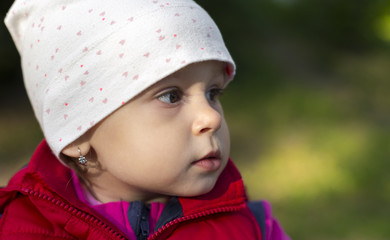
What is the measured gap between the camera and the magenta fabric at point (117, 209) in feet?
4.67

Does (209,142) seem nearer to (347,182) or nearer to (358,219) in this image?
(358,219)

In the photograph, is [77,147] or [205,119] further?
[77,147]

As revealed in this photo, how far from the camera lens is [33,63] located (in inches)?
58.9

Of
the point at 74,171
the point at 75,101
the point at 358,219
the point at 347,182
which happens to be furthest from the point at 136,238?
the point at 347,182

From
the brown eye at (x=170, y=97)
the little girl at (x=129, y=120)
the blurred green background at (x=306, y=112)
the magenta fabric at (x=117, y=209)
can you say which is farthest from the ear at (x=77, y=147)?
the blurred green background at (x=306, y=112)

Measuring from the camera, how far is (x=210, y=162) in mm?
1377

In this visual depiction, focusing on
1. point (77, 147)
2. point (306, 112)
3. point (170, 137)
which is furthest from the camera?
point (306, 112)

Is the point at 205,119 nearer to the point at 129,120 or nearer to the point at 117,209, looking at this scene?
the point at 129,120

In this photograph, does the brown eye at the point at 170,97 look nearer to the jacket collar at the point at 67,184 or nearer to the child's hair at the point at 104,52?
the child's hair at the point at 104,52

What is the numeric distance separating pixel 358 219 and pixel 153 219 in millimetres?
2503

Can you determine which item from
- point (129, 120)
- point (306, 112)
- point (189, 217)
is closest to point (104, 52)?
point (129, 120)

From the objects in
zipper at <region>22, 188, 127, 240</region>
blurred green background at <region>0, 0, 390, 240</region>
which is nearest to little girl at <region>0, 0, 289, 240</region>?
zipper at <region>22, 188, 127, 240</region>

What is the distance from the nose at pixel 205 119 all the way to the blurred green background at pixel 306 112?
5.22ft

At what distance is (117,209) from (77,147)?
230 mm
